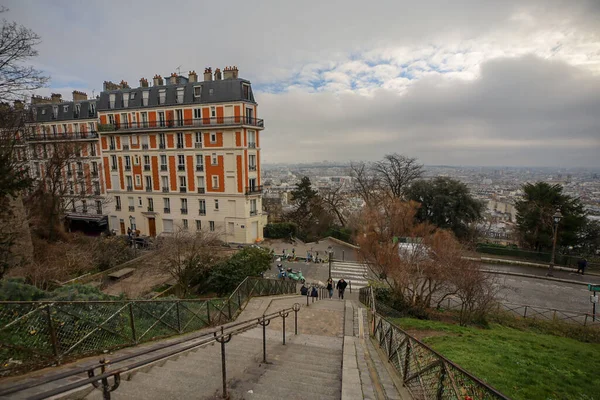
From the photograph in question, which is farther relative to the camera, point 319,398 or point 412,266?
point 412,266

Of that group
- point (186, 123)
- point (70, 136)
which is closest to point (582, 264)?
A: point (186, 123)

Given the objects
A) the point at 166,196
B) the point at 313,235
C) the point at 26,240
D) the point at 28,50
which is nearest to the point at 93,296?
the point at 28,50

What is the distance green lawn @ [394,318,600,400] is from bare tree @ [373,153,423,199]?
26118mm

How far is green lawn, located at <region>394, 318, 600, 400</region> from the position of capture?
631 cm

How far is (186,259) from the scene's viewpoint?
1652 cm

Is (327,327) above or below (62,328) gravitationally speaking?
below

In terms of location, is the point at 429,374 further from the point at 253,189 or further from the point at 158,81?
the point at 158,81

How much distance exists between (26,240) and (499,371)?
2281 cm

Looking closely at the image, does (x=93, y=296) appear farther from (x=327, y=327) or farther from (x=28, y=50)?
(x=28, y=50)

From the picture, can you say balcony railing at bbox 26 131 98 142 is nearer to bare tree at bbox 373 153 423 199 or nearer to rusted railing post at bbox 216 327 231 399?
bare tree at bbox 373 153 423 199

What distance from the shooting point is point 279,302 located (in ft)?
44.6

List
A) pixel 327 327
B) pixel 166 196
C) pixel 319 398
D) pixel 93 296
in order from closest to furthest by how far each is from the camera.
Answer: pixel 319 398
pixel 93 296
pixel 327 327
pixel 166 196

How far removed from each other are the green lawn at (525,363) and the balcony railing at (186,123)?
23849 mm

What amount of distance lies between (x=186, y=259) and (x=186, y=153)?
16.3m
